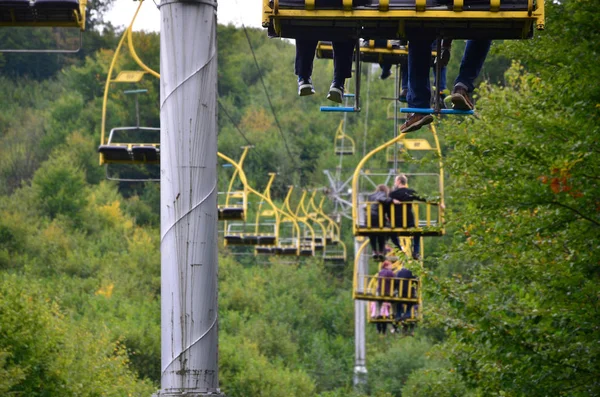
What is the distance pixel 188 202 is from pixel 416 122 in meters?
2.07

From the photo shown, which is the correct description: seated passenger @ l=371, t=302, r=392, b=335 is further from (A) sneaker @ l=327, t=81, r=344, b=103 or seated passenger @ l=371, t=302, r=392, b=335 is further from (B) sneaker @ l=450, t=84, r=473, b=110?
(B) sneaker @ l=450, t=84, r=473, b=110

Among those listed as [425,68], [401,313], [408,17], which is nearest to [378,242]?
[401,313]

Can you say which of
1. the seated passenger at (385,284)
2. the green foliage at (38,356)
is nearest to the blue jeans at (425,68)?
the green foliage at (38,356)

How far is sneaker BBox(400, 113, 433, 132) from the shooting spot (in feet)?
24.0

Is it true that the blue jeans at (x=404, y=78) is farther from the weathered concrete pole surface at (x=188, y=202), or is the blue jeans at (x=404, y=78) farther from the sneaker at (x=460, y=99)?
the weathered concrete pole surface at (x=188, y=202)

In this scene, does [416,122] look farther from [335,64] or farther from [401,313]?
[401,313]

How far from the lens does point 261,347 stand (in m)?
42.6

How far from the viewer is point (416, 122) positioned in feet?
24.1

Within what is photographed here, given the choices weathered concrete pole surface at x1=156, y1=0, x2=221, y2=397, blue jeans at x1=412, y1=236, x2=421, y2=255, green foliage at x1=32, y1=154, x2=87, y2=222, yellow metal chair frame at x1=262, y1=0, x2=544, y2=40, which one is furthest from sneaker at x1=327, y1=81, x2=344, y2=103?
green foliage at x1=32, y1=154, x2=87, y2=222

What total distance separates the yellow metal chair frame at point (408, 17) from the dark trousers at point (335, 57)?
1.50ft

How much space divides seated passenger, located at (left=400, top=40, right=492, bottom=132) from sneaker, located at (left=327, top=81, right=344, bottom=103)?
0.41 m

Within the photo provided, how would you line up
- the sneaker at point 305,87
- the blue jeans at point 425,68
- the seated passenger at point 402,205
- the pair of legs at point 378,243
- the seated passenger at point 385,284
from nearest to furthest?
the blue jeans at point 425,68, the sneaker at point 305,87, the seated passenger at point 402,205, the pair of legs at point 378,243, the seated passenger at point 385,284

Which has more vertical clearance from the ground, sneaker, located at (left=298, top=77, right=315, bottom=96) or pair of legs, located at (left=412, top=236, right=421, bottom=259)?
sneaker, located at (left=298, top=77, right=315, bottom=96)

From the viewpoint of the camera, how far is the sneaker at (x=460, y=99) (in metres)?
7.34
